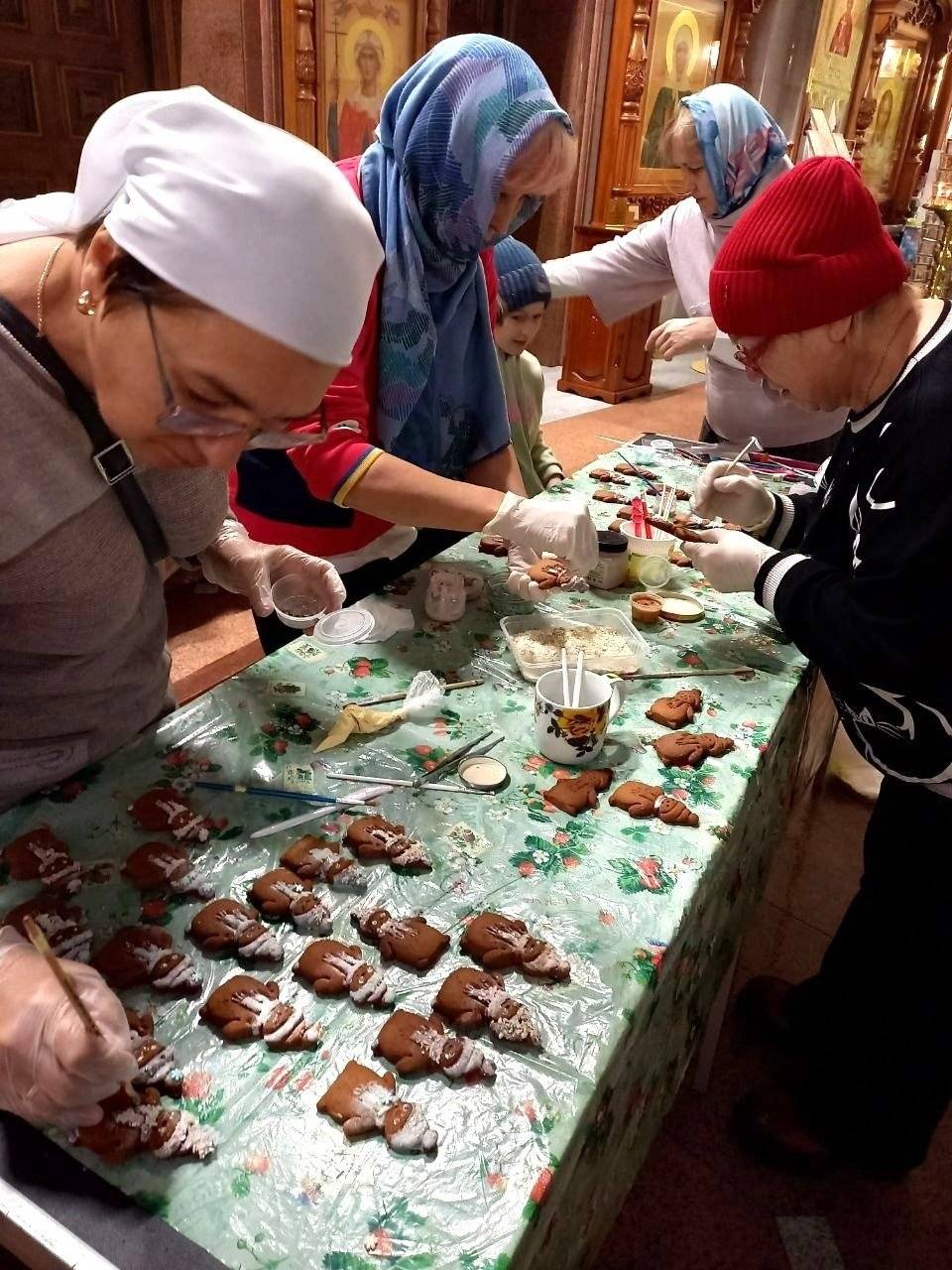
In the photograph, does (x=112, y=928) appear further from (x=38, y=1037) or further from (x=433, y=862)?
(x=433, y=862)

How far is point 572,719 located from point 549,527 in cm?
51

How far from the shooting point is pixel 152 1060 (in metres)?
0.85

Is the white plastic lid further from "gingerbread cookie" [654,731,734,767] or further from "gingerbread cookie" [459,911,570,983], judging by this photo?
"gingerbread cookie" [459,911,570,983]

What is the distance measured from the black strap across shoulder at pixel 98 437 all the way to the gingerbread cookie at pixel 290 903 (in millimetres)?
505

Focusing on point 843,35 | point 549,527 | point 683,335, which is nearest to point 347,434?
point 549,527

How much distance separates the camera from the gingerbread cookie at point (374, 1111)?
79 centimetres

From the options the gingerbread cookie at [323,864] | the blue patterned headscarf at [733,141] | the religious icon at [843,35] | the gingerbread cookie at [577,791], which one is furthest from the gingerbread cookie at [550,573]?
the religious icon at [843,35]

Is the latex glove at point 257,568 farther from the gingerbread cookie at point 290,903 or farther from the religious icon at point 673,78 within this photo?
the religious icon at point 673,78

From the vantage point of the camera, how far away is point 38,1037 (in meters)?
0.75

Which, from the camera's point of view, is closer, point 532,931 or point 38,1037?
point 38,1037

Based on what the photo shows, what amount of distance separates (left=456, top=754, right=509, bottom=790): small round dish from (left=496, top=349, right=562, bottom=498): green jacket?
4.78 feet

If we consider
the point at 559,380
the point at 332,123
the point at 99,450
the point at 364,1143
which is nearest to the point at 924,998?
the point at 364,1143

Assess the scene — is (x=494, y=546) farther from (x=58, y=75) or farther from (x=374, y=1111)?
(x=58, y=75)

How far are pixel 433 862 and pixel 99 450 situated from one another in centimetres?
66
